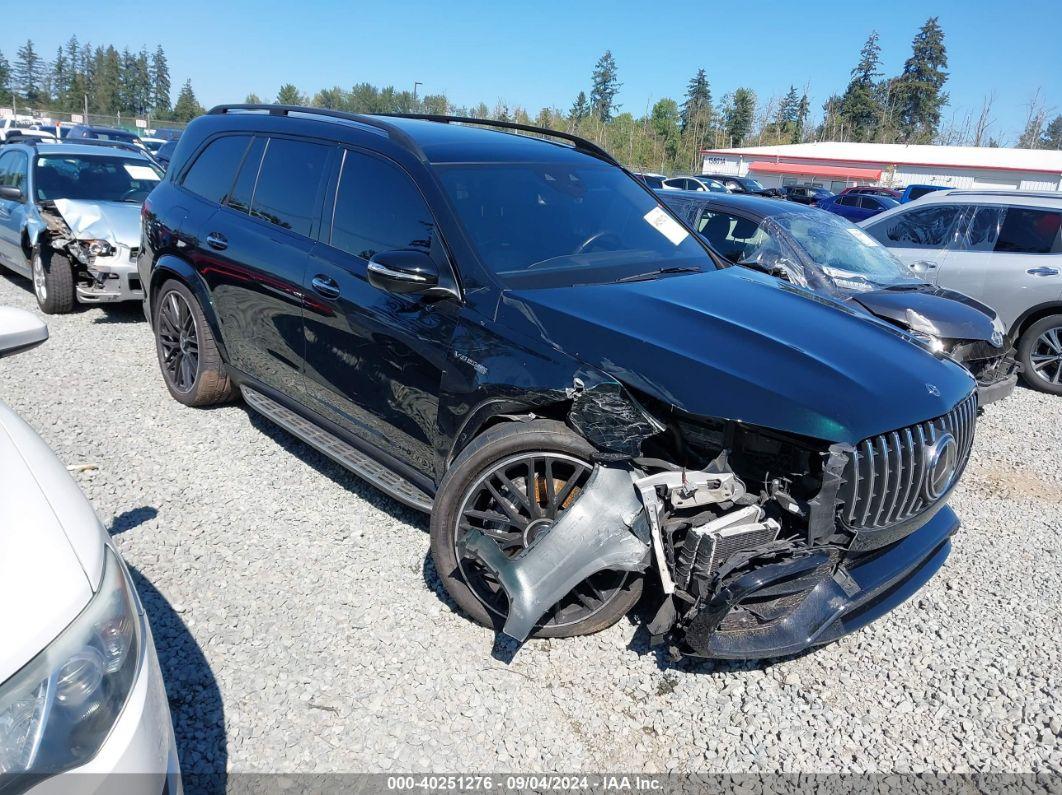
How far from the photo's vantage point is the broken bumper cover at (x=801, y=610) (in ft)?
8.02

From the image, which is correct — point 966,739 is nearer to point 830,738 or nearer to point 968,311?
point 830,738

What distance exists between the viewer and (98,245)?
7.13m

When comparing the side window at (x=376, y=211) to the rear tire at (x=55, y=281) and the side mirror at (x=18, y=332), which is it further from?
the rear tire at (x=55, y=281)

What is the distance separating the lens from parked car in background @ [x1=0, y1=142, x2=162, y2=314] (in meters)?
7.20

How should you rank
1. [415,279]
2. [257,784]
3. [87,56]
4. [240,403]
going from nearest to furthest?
1. [257,784]
2. [415,279]
3. [240,403]
4. [87,56]

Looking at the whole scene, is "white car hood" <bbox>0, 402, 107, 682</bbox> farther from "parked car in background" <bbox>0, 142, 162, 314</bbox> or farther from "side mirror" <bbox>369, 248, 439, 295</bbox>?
"parked car in background" <bbox>0, 142, 162, 314</bbox>

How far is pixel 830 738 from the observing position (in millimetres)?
2646

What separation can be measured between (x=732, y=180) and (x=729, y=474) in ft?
102

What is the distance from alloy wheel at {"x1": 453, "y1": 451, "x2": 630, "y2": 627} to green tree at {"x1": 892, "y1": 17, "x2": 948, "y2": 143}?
319 feet

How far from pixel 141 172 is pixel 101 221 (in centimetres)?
152

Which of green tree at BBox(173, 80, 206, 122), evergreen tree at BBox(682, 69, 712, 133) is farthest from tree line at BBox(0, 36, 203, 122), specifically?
evergreen tree at BBox(682, 69, 712, 133)

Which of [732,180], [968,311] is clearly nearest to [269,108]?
[968,311]

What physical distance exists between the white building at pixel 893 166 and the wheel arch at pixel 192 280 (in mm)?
47587

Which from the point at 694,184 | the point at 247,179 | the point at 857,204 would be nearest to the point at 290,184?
the point at 247,179
